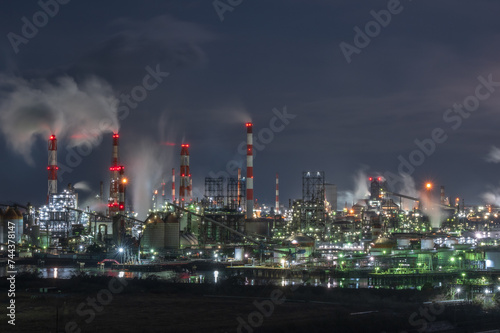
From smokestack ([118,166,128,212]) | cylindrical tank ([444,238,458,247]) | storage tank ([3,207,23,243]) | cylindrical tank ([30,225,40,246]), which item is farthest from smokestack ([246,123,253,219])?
cylindrical tank ([30,225,40,246])

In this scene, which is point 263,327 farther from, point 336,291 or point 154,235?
point 154,235

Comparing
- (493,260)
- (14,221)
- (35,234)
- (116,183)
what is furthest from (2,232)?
(493,260)

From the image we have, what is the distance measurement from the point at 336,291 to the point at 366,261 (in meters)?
18.4

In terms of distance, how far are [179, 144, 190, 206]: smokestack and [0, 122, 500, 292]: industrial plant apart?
116mm

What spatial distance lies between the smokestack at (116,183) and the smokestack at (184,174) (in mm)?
6099

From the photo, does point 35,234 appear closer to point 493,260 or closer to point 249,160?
point 249,160

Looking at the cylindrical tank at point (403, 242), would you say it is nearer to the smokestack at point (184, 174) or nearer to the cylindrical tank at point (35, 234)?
the smokestack at point (184, 174)

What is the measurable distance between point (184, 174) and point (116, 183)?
7.67 metres

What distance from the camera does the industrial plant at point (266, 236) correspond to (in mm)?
45625

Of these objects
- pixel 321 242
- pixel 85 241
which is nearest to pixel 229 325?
pixel 321 242

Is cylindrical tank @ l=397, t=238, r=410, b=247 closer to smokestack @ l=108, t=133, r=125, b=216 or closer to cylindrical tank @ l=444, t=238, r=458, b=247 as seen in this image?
cylindrical tank @ l=444, t=238, r=458, b=247

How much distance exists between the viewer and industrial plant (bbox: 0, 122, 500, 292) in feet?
150

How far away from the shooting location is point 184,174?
70.3 metres

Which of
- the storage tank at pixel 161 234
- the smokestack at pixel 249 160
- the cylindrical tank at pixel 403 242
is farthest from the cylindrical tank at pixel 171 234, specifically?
the cylindrical tank at pixel 403 242
